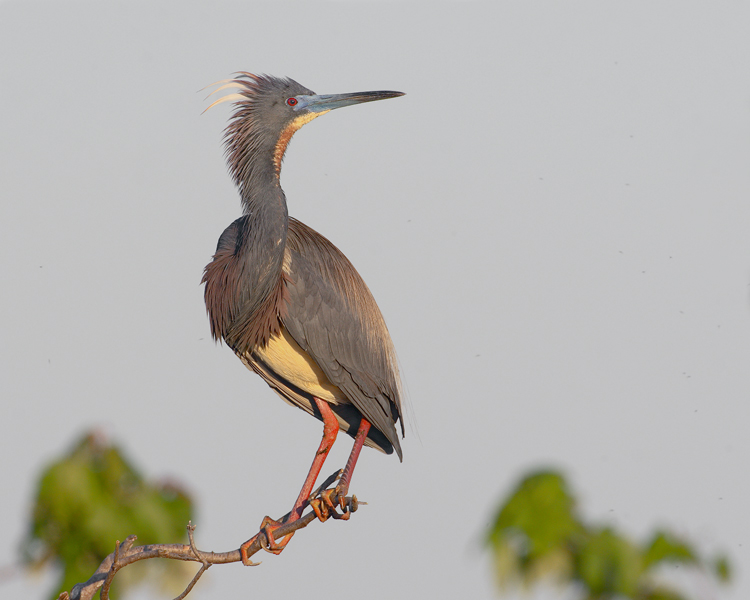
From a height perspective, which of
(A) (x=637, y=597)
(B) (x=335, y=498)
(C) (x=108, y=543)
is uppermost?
(B) (x=335, y=498)

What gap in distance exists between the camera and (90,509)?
39.2 feet

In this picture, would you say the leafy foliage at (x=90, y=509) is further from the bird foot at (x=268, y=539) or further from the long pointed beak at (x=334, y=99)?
the long pointed beak at (x=334, y=99)

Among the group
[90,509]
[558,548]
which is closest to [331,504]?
[90,509]

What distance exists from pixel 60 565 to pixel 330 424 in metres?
8.44

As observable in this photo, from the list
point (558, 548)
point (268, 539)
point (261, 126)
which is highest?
point (261, 126)

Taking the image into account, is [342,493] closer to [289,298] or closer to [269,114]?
[289,298]

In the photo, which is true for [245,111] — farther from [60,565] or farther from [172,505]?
[60,565]

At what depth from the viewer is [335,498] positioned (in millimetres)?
4527

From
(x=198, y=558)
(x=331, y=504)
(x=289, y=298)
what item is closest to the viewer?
(x=198, y=558)

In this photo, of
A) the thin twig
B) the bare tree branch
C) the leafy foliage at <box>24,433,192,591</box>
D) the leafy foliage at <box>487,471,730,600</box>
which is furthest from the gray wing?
the leafy foliage at <box>487,471,730,600</box>

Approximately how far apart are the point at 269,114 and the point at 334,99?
398 mm

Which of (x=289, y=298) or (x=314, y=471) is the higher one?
(x=289, y=298)

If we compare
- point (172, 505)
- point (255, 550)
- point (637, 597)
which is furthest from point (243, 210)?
point (637, 597)

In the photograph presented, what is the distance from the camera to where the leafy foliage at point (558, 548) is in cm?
1332
